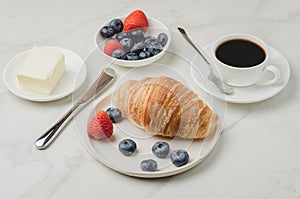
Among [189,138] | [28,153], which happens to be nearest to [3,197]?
[28,153]

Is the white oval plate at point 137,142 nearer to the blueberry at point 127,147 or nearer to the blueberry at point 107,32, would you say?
the blueberry at point 127,147

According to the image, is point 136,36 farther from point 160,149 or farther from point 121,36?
point 160,149

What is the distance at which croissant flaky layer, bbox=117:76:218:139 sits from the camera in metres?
1.29

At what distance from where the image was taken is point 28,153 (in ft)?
4.30

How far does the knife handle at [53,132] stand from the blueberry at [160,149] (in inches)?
10.1

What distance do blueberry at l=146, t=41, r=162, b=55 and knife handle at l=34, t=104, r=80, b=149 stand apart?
10.8 inches

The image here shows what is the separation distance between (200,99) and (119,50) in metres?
0.30

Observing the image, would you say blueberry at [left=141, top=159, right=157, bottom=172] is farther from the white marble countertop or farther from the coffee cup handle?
the coffee cup handle

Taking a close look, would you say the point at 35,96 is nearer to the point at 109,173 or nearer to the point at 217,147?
the point at 109,173

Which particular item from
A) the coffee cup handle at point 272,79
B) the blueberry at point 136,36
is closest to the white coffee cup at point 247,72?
the coffee cup handle at point 272,79

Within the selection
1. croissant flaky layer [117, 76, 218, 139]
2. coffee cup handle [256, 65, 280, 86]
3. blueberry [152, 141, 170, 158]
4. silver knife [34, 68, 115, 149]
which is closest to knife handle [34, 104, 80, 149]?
silver knife [34, 68, 115, 149]

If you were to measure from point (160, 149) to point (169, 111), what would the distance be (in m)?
0.10

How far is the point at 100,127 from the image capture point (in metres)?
1.29

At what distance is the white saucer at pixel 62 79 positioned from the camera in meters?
1.41
